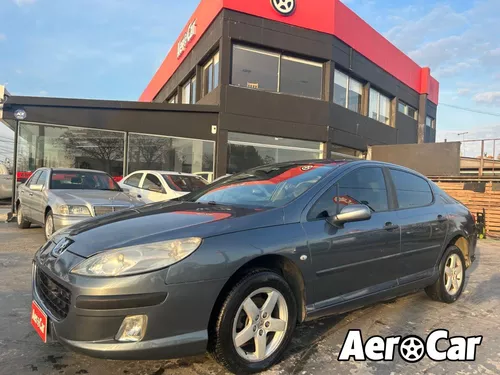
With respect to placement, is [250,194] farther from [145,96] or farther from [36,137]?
[145,96]

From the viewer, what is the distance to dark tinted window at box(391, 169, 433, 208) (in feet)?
13.2

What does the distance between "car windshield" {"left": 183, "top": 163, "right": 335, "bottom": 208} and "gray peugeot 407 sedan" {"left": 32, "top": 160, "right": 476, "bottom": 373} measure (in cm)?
2

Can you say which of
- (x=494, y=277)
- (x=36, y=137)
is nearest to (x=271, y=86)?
(x=36, y=137)

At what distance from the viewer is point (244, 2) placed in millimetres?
13359

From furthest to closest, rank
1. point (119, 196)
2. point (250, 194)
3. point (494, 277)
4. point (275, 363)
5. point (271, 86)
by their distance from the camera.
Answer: point (271, 86) → point (119, 196) → point (494, 277) → point (250, 194) → point (275, 363)

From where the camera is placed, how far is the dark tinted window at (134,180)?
9.98 meters

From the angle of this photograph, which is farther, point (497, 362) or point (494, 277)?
point (494, 277)

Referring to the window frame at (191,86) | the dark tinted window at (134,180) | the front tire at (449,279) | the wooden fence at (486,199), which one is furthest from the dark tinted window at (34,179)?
the wooden fence at (486,199)

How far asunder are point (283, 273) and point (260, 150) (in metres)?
11.7

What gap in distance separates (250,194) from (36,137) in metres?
11.6

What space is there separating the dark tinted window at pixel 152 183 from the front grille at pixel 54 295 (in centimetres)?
643

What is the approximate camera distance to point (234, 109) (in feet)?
44.8

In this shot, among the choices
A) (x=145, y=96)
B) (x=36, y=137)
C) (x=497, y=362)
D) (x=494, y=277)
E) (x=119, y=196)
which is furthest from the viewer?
(x=145, y=96)

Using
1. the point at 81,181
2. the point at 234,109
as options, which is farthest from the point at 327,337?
the point at 234,109
